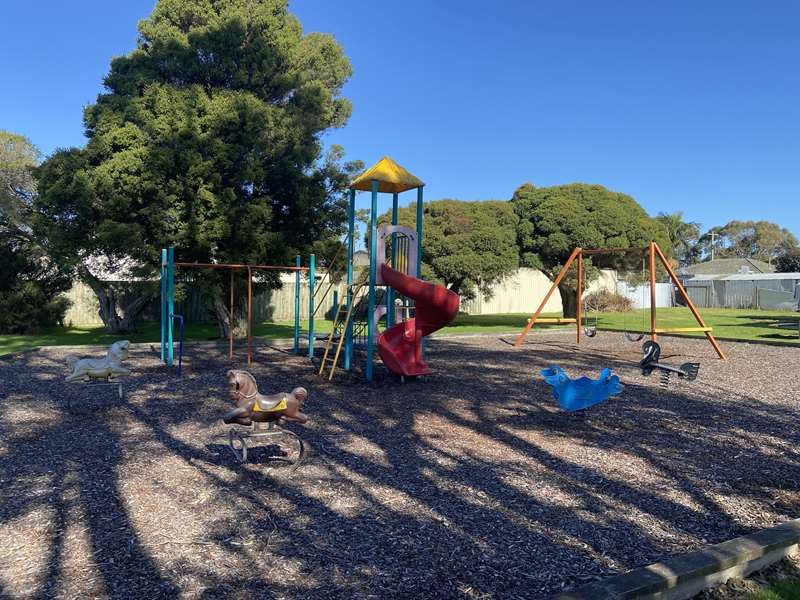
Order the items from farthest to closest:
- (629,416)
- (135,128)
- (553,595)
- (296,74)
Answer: (296,74) → (135,128) → (629,416) → (553,595)

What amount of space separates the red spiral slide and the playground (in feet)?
2.01

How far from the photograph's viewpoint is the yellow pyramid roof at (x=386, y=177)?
9891mm

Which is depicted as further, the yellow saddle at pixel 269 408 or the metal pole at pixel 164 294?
the metal pole at pixel 164 294

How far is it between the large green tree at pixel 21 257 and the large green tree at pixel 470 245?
1284 cm

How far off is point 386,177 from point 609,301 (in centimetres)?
2556

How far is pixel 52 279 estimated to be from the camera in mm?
19781

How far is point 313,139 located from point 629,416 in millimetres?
13269

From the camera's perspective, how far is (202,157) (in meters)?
14.7

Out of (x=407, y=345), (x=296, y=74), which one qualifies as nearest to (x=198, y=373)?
(x=407, y=345)

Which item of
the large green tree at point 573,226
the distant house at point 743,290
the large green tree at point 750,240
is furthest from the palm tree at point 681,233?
the large green tree at point 573,226

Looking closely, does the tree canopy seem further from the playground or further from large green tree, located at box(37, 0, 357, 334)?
the playground

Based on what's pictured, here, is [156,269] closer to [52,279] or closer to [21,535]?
[52,279]

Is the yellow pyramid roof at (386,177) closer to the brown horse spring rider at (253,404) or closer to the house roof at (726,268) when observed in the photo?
the brown horse spring rider at (253,404)

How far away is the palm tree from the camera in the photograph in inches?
2557
